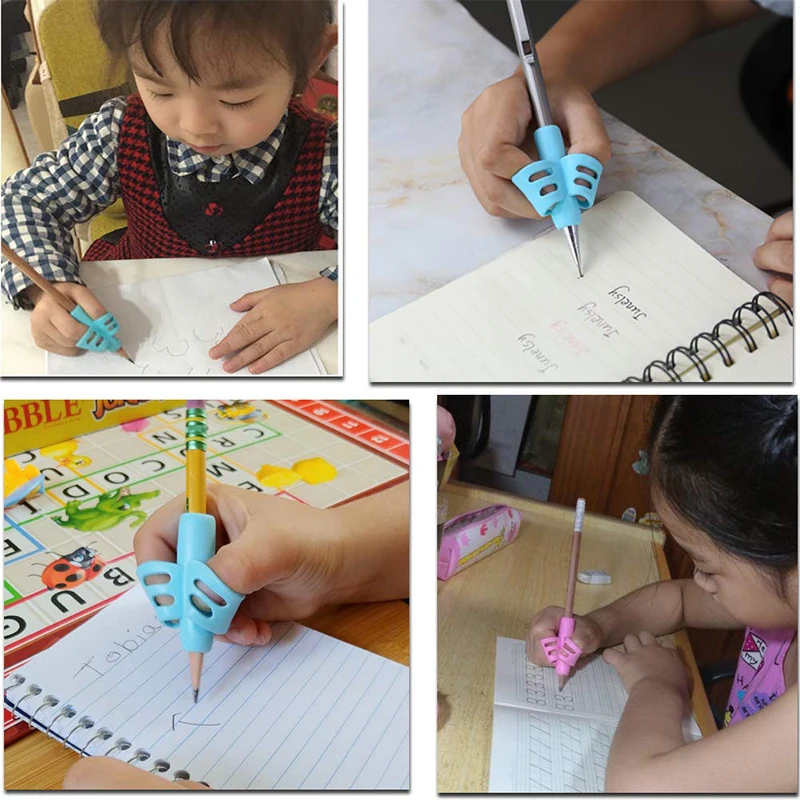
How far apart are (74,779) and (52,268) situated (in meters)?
0.33

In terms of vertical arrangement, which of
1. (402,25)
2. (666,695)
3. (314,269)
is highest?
(402,25)

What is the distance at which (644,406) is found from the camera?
60 centimetres

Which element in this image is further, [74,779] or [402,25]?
[402,25]

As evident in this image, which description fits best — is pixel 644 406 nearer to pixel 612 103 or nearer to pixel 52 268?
pixel 612 103

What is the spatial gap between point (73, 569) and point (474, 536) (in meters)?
0.28

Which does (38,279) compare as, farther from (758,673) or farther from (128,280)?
(758,673)

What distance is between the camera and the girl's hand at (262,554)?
577 millimetres

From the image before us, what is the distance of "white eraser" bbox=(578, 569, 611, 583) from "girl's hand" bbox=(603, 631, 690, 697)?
42 mm

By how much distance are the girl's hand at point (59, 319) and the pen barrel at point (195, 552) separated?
146 millimetres

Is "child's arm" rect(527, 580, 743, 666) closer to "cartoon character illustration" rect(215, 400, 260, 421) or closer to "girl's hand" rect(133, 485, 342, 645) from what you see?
"girl's hand" rect(133, 485, 342, 645)

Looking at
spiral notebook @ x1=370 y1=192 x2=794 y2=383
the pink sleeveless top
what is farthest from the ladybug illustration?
the pink sleeveless top

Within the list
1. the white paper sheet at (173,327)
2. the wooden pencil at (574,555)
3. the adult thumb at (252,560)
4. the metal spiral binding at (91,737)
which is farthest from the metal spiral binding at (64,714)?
the wooden pencil at (574,555)

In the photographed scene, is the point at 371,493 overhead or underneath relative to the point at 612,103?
underneath

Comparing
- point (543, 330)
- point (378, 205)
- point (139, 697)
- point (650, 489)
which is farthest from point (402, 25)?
point (139, 697)
